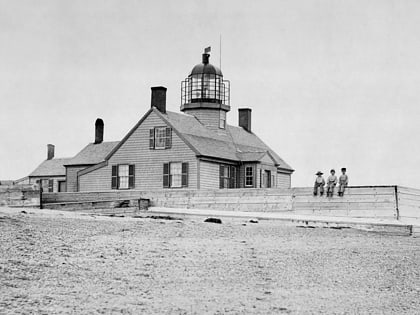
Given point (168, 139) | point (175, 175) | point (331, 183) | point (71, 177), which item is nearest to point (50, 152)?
point (71, 177)

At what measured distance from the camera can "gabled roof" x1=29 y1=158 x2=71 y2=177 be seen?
58.8m

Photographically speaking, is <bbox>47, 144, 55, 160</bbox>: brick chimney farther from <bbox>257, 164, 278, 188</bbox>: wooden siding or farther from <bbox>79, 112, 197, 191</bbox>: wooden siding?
<bbox>257, 164, 278, 188</bbox>: wooden siding

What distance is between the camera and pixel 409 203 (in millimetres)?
24297

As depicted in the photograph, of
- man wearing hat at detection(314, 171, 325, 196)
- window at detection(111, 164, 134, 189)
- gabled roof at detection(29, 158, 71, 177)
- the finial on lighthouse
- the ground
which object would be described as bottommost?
the ground

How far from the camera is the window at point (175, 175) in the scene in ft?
131

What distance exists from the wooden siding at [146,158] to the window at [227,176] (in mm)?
2222

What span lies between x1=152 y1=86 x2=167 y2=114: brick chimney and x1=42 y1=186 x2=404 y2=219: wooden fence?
35.9 ft

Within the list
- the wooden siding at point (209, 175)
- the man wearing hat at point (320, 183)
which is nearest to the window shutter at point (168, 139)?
the wooden siding at point (209, 175)

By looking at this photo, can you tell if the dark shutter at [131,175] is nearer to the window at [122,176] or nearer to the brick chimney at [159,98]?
the window at [122,176]

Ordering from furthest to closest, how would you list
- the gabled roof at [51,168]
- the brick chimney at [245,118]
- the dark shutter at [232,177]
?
the gabled roof at [51,168]
the brick chimney at [245,118]
the dark shutter at [232,177]

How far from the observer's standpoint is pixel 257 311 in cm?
877

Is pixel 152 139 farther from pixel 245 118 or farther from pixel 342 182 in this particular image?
pixel 342 182

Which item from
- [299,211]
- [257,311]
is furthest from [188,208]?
[257,311]

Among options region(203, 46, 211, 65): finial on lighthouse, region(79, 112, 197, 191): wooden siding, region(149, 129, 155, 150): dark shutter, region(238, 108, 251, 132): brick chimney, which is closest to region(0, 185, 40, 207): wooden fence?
region(79, 112, 197, 191): wooden siding
